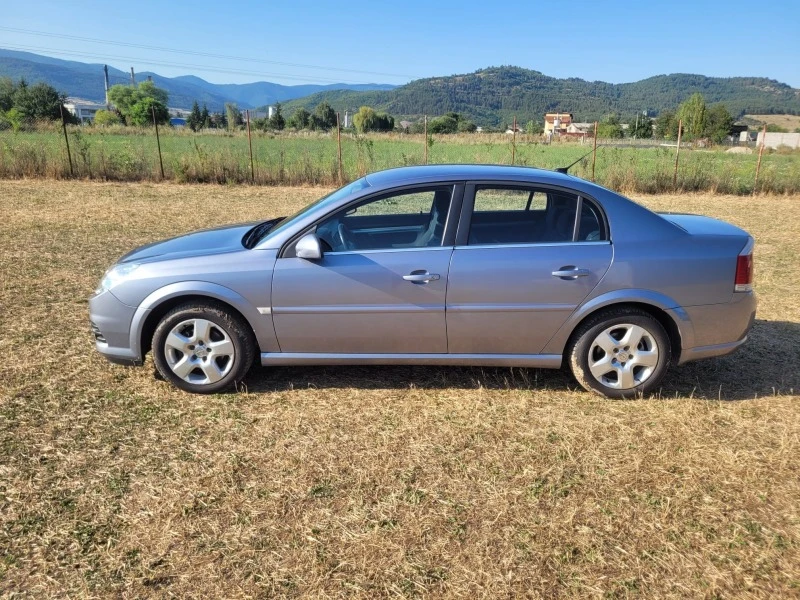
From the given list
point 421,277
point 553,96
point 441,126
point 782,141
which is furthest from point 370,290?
point 553,96

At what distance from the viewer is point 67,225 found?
10.4m

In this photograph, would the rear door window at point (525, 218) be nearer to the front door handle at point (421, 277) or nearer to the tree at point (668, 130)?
the front door handle at point (421, 277)

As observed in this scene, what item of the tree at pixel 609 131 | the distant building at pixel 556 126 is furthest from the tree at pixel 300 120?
the tree at pixel 609 131

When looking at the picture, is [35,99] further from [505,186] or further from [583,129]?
[505,186]

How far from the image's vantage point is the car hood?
4.11 meters

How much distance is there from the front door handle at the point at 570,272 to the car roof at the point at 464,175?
640 mm

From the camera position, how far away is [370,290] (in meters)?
3.88

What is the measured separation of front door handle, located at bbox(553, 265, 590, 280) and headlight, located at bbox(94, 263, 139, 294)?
2.96 meters

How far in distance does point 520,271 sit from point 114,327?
2.88 meters

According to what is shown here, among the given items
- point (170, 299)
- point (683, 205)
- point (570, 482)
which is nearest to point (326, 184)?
point (683, 205)

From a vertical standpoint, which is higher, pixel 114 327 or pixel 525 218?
pixel 525 218

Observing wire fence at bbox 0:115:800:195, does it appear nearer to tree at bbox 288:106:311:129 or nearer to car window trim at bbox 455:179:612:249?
car window trim at bbox 455:179:612:249

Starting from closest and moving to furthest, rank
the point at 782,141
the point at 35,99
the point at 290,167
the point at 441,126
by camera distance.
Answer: the point at 290,167 → the point at 782,141 → the point at 441,126 → the point at 35,99

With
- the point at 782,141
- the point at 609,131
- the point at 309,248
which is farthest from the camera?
the point at 609,131
